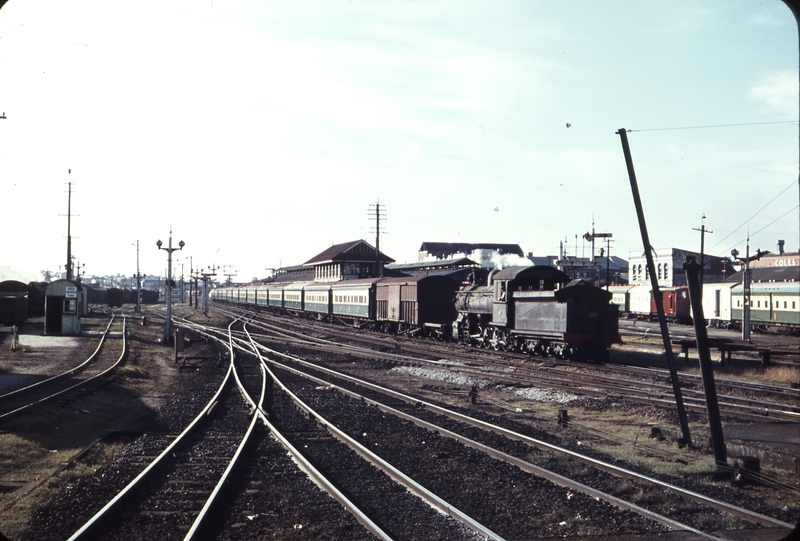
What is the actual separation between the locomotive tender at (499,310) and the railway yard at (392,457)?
2393 millimetres

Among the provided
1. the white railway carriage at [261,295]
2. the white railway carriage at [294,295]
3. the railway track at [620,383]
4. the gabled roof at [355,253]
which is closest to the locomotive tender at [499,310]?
the railway track at [620,383]

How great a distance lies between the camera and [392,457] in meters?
9.70

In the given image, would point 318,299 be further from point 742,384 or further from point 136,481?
point 136,481

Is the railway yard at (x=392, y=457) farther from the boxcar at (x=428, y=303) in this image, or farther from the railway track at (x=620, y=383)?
the boxcar at (x=428, y=303)

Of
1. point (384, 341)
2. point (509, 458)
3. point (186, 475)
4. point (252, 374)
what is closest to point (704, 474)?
point (509, 458)

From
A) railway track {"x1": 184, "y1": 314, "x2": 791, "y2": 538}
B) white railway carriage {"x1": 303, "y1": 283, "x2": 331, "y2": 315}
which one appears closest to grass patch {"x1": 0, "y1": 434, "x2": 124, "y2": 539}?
railway track {"x1": 184, "y1": 314, "x2": 791, "y2": 538}

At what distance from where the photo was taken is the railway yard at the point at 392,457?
689 cm

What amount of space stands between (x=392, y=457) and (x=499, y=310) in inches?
632

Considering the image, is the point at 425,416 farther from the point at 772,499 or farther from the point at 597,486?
the point at 772,499

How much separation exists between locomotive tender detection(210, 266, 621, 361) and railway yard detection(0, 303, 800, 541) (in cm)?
239

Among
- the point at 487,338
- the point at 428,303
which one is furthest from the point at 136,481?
the point at 428,303

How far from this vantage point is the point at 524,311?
78.2 ft

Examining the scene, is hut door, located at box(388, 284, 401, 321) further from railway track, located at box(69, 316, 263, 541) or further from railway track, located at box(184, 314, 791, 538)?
railway track, located at box(69, 316, 263, 541)

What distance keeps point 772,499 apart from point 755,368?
15917 millimetres
